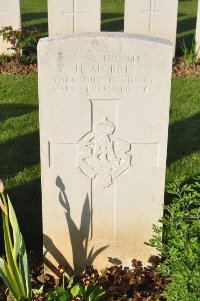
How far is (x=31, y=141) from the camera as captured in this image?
5684mm

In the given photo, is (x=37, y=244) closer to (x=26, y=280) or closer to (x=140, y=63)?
(x=26, y=280)

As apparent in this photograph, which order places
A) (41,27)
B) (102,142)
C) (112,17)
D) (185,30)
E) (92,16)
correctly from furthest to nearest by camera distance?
(112,17), (41,27), (185,30), (92,16), (102,142)

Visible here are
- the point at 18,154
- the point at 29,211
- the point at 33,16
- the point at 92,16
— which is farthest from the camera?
the point at 33,16

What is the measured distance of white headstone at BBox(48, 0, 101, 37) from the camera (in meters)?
8.13

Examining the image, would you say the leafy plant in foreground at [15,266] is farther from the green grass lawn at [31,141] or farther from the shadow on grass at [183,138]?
the shadow on grass at [183,138]

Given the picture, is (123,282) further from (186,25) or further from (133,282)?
(186,25)

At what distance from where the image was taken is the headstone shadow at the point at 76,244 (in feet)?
10.8

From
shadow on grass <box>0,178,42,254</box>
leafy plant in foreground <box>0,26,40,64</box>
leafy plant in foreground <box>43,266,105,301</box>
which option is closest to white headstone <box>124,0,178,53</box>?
leafy plant in foreground <box>0,26,40,64</box>

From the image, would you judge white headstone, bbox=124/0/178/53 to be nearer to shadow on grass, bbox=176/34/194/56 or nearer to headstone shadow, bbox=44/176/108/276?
shadow on grass, bbox=176/34/194/56

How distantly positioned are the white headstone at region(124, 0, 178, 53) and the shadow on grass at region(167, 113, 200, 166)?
2.52 m

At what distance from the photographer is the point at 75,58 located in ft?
9.53

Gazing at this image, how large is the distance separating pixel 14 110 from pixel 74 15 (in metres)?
2.48

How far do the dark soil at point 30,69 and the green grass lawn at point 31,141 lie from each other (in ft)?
0.98

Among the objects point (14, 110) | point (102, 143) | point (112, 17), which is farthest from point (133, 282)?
point (112, 17)
